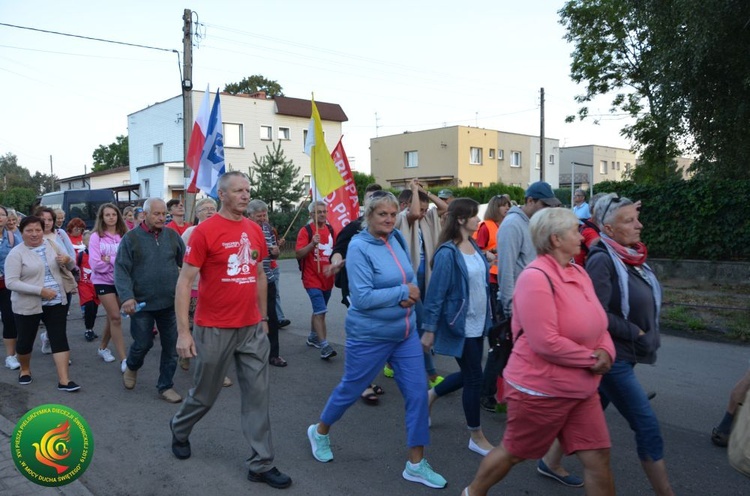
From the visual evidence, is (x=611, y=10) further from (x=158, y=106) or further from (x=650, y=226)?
(x=158, y=106)

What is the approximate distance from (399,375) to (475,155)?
4443cm

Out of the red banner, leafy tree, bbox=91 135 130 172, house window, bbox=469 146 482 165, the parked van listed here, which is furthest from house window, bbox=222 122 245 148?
leafy tree, bbox=91 135 130 172

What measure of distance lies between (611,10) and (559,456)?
18.5 meters

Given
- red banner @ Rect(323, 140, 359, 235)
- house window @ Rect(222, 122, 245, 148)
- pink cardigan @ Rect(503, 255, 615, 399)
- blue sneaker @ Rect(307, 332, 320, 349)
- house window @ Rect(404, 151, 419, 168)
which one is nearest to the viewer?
pink cardigan @ Rect(503, 255, 615, 399)

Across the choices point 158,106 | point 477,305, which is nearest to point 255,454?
point 477,305

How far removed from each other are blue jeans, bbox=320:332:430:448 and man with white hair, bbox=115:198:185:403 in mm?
2337

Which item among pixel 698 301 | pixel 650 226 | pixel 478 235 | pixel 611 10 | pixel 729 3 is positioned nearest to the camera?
pixel 478 235

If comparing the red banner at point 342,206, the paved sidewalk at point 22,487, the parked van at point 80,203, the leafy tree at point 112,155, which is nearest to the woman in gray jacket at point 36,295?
the paved sidewalk at point 22,487

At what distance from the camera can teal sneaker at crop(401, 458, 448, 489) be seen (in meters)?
3.84

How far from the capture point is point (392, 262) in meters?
4.01

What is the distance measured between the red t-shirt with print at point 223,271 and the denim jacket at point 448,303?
4.12 feet

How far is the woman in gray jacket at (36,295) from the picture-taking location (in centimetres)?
582

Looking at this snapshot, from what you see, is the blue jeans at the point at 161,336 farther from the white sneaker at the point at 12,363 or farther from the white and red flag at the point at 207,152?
the white and red flag at the point at 207,152

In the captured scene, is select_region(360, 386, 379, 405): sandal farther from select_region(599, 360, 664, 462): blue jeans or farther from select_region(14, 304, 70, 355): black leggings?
select_region(14, 304, 70, 355): black leggings
